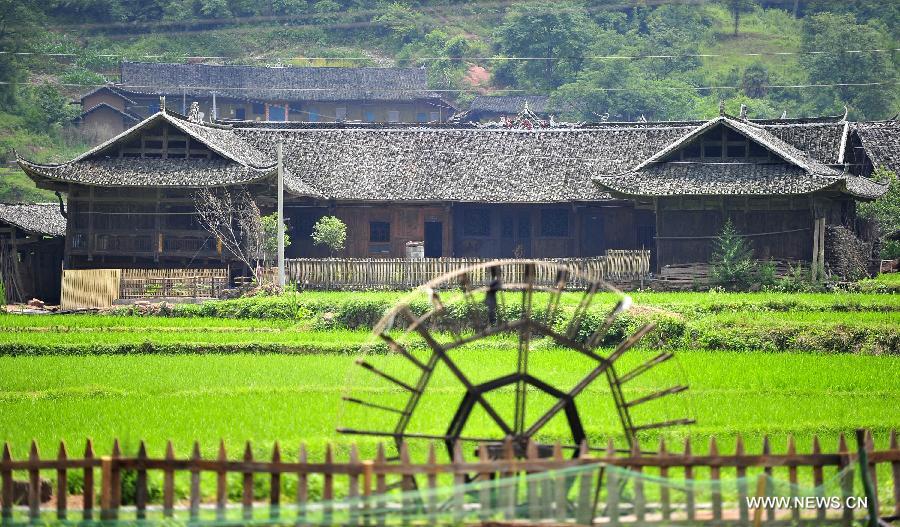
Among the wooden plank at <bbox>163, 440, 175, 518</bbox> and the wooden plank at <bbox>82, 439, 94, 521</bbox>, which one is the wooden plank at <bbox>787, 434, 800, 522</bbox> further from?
the wooden plank at <bbox>82, 439, 94, 521</bbox>

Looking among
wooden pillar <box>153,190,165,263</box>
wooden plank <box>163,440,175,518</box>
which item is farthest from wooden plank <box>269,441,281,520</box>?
wooden pillar <box>153,190,165,263</box>

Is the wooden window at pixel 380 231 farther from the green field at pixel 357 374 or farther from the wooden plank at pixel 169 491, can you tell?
the wooden plank at pixel 169 491

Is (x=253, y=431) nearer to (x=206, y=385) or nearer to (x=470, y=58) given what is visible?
(x=206, y=385)

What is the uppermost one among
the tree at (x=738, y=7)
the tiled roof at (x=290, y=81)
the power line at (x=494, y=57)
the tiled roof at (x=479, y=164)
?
the tree at (x=738, y=7)

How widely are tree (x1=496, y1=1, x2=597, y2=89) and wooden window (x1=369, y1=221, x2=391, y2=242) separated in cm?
3986

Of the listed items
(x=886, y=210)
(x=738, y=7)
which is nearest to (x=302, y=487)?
(x=886, y=210)

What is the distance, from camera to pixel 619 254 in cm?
3900

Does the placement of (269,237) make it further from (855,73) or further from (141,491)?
(855,73)

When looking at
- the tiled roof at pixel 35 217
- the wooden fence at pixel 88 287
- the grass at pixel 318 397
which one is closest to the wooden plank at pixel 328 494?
the grass at pixel 318 397

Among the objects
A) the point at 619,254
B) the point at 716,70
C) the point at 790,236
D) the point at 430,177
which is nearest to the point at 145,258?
the point at 430,177

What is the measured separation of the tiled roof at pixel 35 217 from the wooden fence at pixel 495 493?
2701 cm

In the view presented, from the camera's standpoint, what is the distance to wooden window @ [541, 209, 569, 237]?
147ft

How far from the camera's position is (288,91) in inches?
3221

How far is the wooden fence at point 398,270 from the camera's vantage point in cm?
3891
